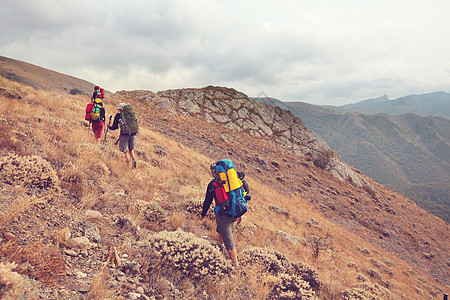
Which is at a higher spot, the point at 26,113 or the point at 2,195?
the point at 26,113

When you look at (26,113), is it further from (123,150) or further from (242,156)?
(242,156)

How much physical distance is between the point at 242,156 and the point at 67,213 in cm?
2230

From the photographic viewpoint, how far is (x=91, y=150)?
21.9 ft

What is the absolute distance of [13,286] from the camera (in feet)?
6.80

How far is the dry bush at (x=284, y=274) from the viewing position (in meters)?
4.38

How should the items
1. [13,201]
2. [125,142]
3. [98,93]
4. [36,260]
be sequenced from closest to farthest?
[36,260]
[13,201]
[125,142]
[98,93]

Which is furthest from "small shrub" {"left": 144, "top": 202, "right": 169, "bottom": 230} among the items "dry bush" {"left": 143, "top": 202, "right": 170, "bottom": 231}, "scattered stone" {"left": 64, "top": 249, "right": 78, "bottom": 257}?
"scattered stone" {"left": 64, "top": 249, "right": 78, "bottom": 257}

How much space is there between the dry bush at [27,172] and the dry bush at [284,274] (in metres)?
4.51

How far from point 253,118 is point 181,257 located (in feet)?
115

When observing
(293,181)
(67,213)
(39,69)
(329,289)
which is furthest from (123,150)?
(39,69)

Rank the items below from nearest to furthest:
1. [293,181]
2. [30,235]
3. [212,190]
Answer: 1. [30,235]
2. [212,190]
3. [293,181]

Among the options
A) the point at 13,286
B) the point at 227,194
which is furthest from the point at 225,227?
the point at 13,286

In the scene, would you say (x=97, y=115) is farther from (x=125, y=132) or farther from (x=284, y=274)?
(x=284, y=274)

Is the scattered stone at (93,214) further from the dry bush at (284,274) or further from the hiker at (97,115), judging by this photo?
the hiker at (97,115)
